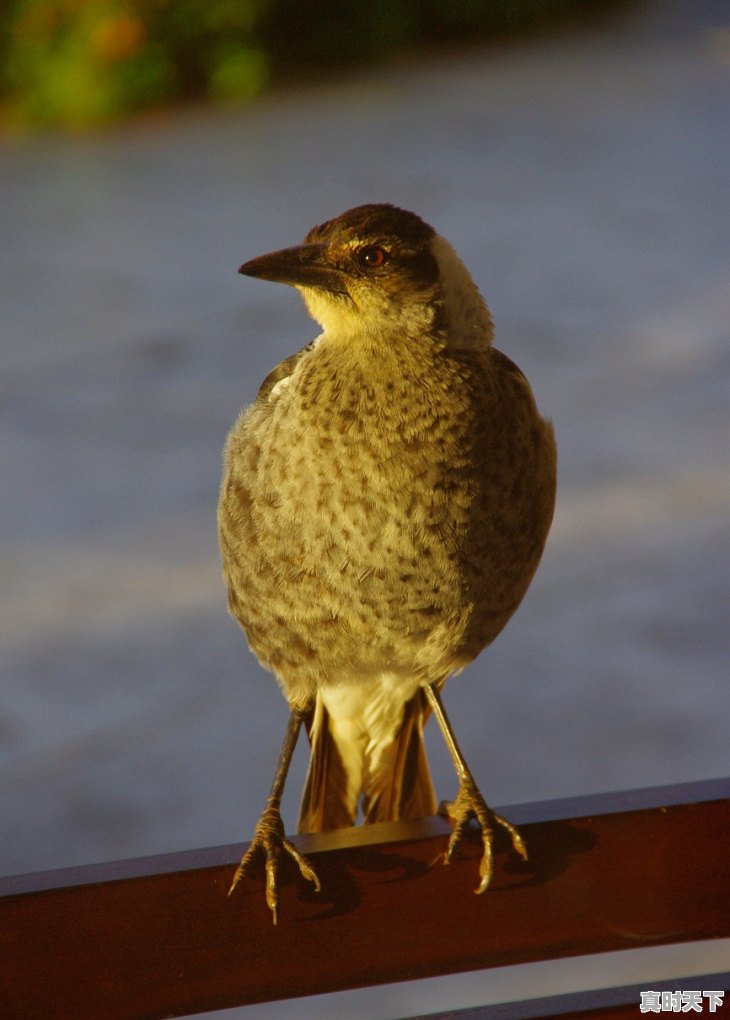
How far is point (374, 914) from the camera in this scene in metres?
1.60

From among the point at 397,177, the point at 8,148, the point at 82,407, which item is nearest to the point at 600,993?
the point at 82,407

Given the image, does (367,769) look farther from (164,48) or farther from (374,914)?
(164,48)

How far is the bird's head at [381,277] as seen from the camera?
179cm

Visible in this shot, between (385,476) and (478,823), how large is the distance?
458 mm

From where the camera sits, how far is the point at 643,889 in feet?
5.42

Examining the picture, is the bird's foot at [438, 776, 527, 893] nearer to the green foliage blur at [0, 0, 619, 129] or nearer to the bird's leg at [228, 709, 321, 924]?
the bird's leg at [228, 709, 321, 924]

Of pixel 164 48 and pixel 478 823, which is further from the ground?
pixel 164 48

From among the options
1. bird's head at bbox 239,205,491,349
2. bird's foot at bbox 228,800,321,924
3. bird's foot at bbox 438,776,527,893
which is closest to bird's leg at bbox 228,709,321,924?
bird's foot at bbox 228,800,321,924

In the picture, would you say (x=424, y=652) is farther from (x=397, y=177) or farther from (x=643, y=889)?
(x=397, y=177)

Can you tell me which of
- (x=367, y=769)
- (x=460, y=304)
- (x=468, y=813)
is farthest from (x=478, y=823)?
(x=460, y=304)

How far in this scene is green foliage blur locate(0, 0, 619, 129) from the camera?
31.9 feet

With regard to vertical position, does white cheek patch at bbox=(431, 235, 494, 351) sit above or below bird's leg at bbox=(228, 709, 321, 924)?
above

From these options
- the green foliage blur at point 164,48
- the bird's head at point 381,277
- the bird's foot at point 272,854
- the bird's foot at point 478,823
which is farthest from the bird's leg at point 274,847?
the green foliage blur at point 164,48

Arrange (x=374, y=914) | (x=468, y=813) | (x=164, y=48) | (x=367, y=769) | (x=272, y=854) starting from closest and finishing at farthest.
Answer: (x=374, y=914) → (x=272, y=854) → (x=468, y=813) → (x=367, y=769) → (x=164, y=48)
